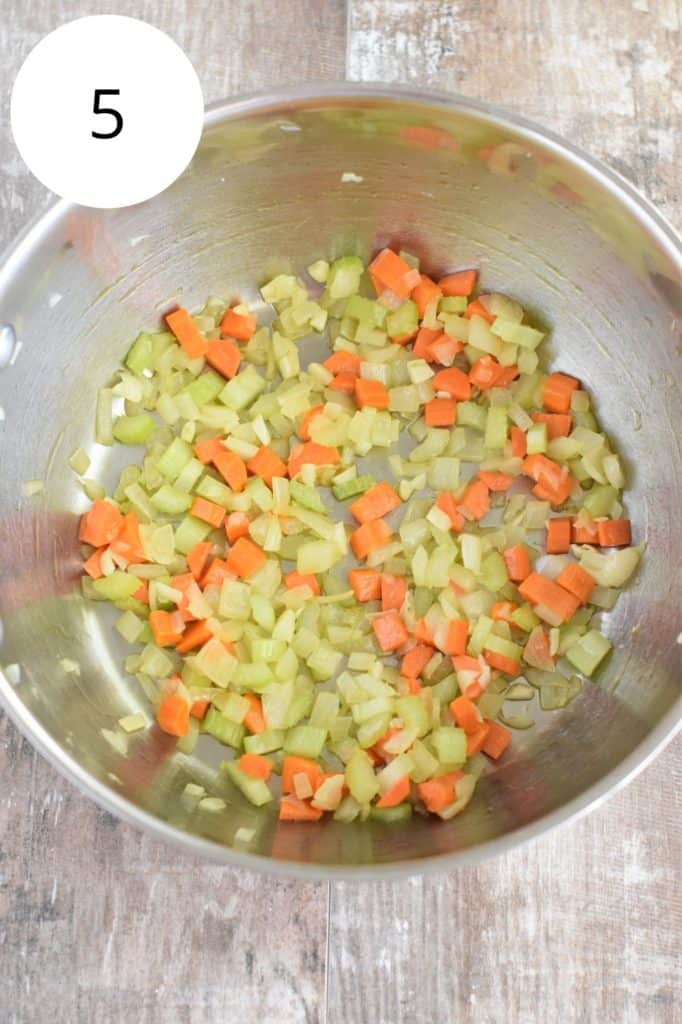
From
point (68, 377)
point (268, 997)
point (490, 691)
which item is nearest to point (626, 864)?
point (490, 691)

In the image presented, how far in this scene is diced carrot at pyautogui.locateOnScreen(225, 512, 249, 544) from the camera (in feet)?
6.13

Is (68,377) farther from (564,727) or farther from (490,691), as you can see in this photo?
(564,727)

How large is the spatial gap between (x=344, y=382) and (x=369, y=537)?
12.1 inches

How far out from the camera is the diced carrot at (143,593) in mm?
1839

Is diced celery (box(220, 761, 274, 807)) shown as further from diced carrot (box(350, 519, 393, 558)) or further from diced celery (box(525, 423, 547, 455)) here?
diced celery (box(525, 423, 547, 455))

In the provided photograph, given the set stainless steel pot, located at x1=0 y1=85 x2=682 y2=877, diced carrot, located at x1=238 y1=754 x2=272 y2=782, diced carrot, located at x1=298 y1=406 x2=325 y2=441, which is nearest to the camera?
stainless steel pot, located at x1=0 y1=85 x2=682 y2=877

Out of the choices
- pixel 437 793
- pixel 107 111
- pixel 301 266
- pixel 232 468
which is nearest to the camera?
pixel 437 793

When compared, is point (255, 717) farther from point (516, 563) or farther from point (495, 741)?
point (516, 563)

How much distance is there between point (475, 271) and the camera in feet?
6.46

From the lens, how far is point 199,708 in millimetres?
1773

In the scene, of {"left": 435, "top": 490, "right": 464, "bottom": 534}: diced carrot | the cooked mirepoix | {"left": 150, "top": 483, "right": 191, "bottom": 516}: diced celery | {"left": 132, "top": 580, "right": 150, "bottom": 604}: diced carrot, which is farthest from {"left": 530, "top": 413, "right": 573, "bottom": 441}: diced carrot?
{"left": 132, "top": 580, "right": 150, "bottom": 604}: diced carrot

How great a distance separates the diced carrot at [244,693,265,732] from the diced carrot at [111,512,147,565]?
31 centimetres

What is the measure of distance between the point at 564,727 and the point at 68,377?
1028 millimetres

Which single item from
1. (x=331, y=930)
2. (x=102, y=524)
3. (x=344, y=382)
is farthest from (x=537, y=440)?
(x=331, y=930)
